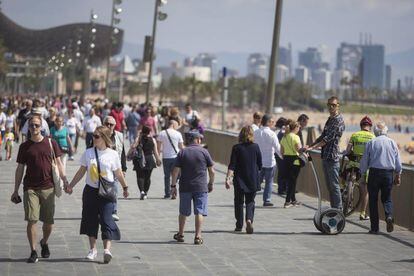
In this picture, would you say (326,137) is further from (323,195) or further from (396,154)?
(323,195)

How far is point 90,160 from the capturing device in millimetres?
11273

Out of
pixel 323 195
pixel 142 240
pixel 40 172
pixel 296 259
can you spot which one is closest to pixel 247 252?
pixel 296 259

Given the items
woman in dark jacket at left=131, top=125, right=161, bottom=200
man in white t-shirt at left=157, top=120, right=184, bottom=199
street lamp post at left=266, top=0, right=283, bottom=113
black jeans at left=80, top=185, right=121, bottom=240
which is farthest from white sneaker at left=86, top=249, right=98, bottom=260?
street lamp post at left=266, top=0, right=283, bottom=113

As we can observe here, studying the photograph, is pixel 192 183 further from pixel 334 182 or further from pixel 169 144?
pixel 169 144

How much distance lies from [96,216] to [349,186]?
5.41m

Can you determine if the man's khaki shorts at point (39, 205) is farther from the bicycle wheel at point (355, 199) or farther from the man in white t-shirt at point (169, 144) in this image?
the man in white t-shirt at point (169, 144)

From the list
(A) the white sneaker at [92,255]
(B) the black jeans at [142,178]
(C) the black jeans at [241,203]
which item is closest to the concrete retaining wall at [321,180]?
(C) the black jeans at [241,203]

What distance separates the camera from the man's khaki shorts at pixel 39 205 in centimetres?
1101

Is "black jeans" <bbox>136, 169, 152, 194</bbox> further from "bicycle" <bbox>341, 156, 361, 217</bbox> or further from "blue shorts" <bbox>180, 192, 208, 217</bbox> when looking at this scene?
"blue shorts" <bbox>180, 192, 208, 217</bbox>

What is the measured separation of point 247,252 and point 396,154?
309cm

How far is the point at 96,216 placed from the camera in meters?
11.3

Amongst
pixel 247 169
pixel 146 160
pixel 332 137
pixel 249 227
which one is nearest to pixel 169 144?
pixel 146 160

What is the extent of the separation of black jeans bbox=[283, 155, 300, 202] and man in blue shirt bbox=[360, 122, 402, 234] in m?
3.16

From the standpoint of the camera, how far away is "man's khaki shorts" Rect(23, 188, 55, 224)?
1101 cm
